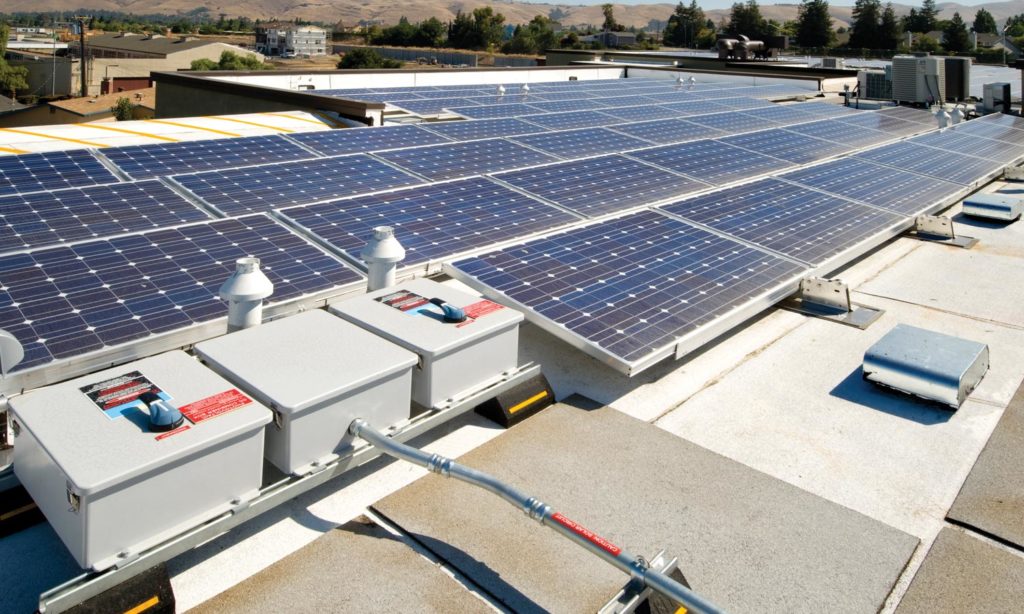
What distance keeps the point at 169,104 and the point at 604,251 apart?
71.1 feet

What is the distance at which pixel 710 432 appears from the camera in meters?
9.25

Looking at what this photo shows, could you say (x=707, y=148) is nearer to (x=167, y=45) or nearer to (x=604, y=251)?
(x=604, y=251)

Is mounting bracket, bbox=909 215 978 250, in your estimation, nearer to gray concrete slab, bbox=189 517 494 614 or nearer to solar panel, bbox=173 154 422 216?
solar panel, bbox=173 154 422 216

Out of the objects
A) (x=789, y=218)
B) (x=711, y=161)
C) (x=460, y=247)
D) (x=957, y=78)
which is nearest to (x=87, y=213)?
(x=460, y=247)

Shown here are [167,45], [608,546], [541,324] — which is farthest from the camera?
[167,45]

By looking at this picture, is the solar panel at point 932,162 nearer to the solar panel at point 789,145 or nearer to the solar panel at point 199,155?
the solar panel at point 789,145

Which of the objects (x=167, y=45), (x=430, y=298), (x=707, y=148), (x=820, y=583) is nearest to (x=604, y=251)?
(x=430, y=298)

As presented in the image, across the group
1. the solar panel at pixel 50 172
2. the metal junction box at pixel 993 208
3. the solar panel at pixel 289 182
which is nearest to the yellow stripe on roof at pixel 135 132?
the solar panel at pixel 50 172

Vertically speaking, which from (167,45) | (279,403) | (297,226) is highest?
(167,45)

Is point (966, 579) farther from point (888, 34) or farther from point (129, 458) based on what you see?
point (888, 34)

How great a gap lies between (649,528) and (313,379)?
3.47 metres

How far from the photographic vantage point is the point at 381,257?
951 cm

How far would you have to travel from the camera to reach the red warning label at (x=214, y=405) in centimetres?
644

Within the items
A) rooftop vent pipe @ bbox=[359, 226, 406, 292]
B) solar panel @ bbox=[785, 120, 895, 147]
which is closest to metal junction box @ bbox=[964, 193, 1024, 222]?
solar panel @ bbox=[785, 120, 895, 147]
